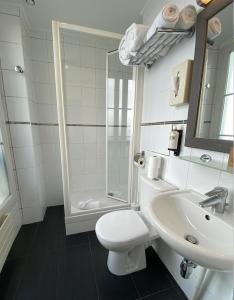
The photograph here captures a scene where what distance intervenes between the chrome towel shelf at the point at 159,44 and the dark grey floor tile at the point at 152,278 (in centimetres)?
183

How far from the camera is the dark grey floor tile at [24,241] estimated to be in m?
1.45

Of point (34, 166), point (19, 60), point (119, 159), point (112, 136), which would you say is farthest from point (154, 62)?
point (34, 166)

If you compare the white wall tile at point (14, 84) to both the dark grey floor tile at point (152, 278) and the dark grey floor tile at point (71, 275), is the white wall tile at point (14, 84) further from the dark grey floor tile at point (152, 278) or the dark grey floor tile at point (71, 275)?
the dark grey floor tile at point (152, 278)

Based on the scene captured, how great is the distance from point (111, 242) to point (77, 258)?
24.2 inches

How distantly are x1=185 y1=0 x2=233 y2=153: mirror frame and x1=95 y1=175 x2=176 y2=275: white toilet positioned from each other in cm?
44

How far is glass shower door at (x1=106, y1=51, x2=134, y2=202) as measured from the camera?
6.16 feet

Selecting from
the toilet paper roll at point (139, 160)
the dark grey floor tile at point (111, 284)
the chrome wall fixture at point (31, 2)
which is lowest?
the dark grey floor tile at point (111, 284)

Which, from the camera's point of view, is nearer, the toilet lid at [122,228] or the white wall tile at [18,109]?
the toilet lid at [122,228]

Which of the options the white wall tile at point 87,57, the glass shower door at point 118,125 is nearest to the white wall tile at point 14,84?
the white wall tile at point 87,57

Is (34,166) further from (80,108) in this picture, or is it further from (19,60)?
(19,60)

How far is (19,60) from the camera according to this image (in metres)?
1.49

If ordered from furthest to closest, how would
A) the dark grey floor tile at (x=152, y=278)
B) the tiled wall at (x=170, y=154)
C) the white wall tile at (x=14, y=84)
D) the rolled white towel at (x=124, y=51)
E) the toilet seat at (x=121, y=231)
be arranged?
the white wall tile at (x=14, y=84), the rolled white towel at (x=124, y=51), the dark grey floor tile at (x=152, y=278), the toilet seat at (x=121, y=231), the tiled wall at (x=170, y=154)

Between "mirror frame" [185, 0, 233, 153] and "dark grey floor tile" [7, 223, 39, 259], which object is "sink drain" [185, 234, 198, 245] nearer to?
"mirror frame" [185, 0, 233, 153]

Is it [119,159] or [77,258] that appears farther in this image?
[119,159]
